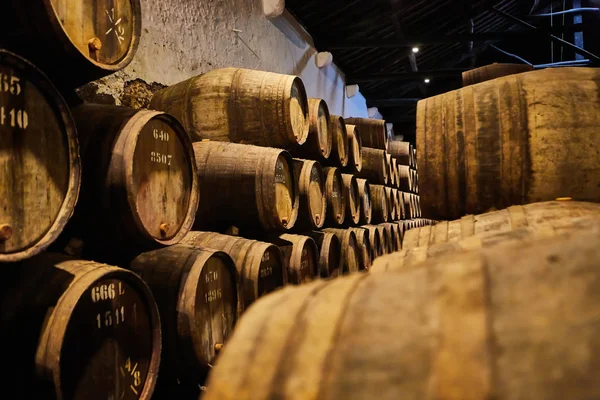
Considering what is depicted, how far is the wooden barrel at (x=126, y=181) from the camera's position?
7.26ft

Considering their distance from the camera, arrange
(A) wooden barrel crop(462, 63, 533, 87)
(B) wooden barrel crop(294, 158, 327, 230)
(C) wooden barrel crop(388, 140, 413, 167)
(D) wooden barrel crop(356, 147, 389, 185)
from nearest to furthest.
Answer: (A) wooden barrel crop(462, 63, 533, 87)
(B) wooden barrel crop(294, 158, 327, 230)
(D) wooden barrel crop(356, 147, 389, 185)
(C) wooden barrel crop(388, 140, 413, 167)

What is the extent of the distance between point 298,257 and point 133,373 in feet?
6.97

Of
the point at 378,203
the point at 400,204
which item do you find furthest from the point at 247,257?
the point at 400,204

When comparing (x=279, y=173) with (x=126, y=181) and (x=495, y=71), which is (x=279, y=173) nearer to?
(x=495, y=71)

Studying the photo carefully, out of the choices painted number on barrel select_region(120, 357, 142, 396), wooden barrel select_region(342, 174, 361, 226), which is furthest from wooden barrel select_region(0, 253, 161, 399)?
wooden barrel select_region(342, 174, 361, 226)

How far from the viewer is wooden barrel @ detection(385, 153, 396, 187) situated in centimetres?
835

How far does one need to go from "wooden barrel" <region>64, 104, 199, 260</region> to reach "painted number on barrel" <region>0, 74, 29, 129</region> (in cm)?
50

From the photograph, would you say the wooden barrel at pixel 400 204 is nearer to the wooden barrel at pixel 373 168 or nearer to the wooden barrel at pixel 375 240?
the wooden barrel at pixel 373 168

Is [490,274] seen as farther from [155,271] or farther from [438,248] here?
[155,271]

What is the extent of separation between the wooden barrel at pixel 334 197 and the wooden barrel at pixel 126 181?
2882 millimetres

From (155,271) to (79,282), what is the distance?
35.2 inches

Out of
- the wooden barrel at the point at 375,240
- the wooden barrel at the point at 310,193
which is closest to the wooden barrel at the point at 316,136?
the wooden barrel at the point at 310,193

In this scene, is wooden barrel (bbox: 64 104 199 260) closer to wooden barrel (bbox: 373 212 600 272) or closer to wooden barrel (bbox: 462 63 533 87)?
wooden barrel (bbox: 373 212 600 272)

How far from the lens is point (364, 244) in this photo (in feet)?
19.9
